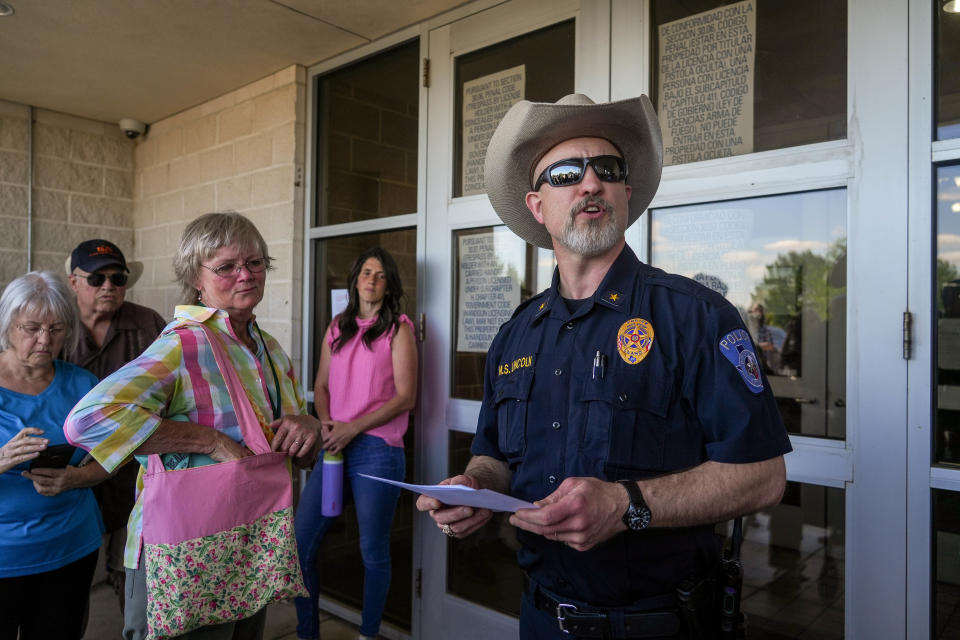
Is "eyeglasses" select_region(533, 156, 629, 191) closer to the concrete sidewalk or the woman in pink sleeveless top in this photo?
the woman in pink sleeveless top

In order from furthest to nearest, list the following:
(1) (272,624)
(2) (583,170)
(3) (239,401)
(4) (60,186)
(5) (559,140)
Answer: (4) (60,186), (1) (272,624), (3) (239,401), (5) (559,140), (2) (583,170)

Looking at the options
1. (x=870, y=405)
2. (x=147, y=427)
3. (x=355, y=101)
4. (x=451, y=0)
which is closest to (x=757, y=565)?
(x=870, y=405)

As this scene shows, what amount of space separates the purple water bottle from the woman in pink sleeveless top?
6cm

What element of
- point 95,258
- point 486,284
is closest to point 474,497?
point 486,284

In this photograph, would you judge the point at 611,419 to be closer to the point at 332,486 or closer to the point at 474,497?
the point at 474,497

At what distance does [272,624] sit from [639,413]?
9.81 ft

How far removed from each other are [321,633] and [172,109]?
141 inches

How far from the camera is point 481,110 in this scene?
3.12 metres

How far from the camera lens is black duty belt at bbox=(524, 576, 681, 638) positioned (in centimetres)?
133

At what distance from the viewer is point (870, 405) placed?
203 centimetres

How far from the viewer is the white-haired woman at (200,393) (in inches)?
63.7

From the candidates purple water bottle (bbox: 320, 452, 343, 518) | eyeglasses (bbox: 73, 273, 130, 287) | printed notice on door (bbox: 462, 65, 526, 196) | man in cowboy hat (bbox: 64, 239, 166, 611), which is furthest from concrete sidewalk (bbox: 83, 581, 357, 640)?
printed notice on door (bbox: 462, 65, 526, 196)

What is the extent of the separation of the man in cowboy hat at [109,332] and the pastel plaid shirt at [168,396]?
1.42 metres

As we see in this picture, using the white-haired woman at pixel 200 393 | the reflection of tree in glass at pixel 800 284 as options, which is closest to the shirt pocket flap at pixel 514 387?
the white-haired woman at pixel 200 393
